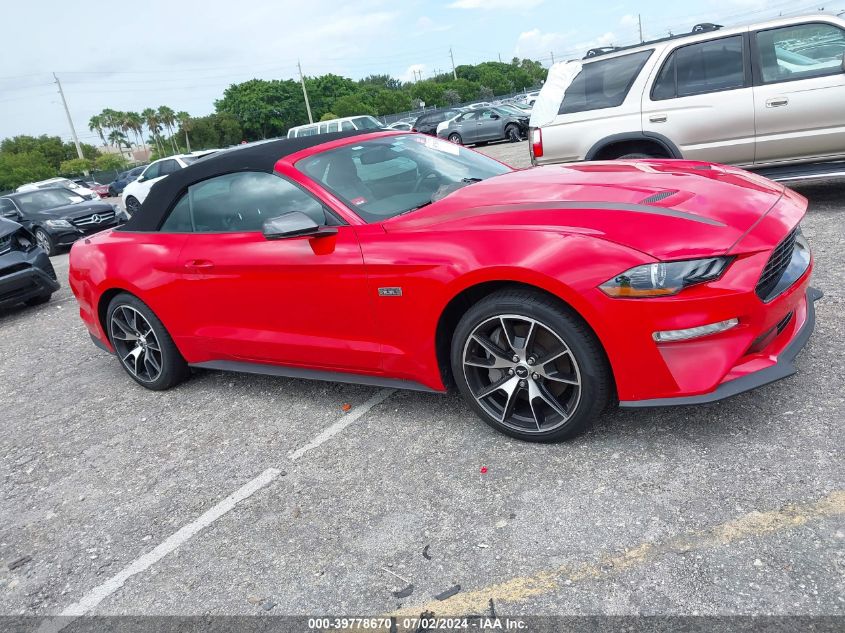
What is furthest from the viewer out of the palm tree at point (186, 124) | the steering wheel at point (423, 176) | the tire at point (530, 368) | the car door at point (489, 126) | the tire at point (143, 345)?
the palm tree at point (186, 124)

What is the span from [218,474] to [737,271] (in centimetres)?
276

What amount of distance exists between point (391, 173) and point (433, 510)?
2013mm

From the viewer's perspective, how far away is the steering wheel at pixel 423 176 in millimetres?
3956

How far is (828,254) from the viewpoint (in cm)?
521

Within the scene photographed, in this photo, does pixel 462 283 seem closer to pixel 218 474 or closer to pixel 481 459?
pixel 481 459

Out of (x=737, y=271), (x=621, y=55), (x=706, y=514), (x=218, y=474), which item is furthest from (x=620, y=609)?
(x=621, y=55)

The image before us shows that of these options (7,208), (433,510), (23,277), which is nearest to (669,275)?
(433,510)

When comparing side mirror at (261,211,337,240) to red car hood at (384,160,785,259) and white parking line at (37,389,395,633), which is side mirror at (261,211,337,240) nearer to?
red car hood at (384,160,785,259)

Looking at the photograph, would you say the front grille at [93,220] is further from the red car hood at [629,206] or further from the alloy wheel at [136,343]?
the red car hood at [629,206]

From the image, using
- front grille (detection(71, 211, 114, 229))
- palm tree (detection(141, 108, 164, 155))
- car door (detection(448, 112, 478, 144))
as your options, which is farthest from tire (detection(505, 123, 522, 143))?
palm tree (detection(141, 108, 164, 155))

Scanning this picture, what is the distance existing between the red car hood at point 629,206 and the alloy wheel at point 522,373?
0.49 meters

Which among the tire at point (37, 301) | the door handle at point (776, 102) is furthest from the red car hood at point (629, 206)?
the tire at point (37, 301)

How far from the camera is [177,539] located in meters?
3.11

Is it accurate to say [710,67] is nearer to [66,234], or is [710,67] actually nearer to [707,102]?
[707,102]
